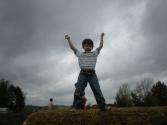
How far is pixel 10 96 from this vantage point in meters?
115

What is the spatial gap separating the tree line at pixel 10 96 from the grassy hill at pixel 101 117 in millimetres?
103824

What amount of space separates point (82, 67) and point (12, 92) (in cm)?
10887

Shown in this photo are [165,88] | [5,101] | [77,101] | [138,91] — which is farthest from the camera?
[5,101]

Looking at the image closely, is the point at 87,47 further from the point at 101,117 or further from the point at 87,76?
the point at 101,117

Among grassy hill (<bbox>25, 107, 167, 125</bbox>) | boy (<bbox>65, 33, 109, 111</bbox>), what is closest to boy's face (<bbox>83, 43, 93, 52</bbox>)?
boy (<bbox>65, 33, 109, 111</bbox>)

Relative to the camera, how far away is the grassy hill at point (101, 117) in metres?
9.14

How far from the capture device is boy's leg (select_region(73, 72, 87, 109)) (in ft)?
33.4

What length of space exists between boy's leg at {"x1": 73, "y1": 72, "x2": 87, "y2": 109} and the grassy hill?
2.25ft

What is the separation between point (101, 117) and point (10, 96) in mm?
108893

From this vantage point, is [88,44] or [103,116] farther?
[88,44]

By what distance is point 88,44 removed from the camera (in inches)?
415

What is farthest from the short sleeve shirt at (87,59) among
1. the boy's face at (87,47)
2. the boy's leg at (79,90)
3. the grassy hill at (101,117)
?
the grassy hill at (101,117)

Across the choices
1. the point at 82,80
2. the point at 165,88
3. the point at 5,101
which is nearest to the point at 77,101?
the point at 82,80

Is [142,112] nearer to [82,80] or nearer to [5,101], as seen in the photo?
[82,80]
